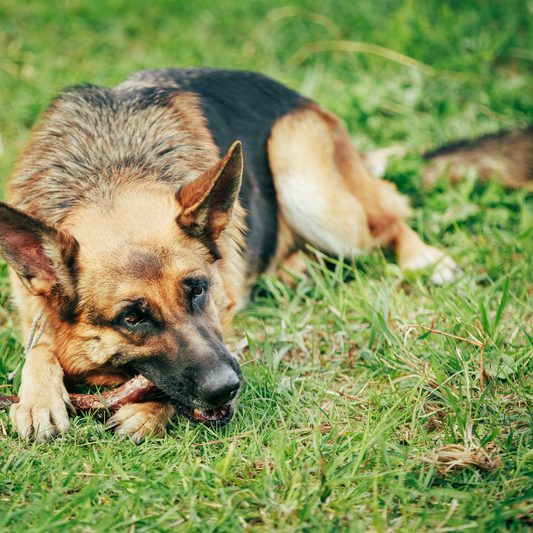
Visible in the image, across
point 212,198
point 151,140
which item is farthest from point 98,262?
point 151,140

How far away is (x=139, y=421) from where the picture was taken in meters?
3.28

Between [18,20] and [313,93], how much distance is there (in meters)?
3.59

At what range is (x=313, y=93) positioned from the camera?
Answer: 6.88m

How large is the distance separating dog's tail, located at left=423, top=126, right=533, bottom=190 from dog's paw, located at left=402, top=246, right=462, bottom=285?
885 millimetres

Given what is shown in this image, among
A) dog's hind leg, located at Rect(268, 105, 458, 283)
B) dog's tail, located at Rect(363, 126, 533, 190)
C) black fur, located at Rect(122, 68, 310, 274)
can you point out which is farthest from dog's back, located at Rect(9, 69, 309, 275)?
dog's tail, located at Rect(363, 126, 533, 190)

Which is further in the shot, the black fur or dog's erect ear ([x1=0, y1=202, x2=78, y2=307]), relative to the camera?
the black fur

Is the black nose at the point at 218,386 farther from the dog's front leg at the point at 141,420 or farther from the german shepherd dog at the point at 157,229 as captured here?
the dog's front leg at the point at 141,420

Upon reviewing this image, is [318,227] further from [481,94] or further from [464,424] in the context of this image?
[481,94]

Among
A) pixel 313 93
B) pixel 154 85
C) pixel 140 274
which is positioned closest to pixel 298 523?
pixel 140 274

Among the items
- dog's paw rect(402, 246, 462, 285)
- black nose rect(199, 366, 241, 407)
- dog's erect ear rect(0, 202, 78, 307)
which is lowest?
dog's paw rect(402, 246, 462, 285)

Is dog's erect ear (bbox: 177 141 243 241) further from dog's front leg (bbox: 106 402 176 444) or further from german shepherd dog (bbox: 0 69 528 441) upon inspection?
dog's front leg (bbox: 106 402 176 444)

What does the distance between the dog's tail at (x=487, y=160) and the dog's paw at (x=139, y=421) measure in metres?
3.16

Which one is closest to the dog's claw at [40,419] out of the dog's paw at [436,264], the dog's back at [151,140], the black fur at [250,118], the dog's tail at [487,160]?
the dog's back at [151,140]

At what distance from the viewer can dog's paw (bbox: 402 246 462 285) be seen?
470 centimetres
